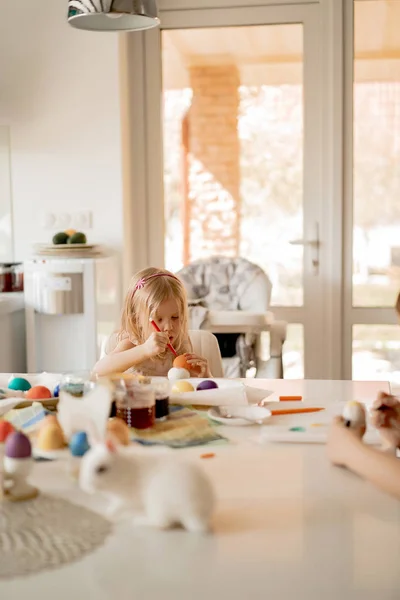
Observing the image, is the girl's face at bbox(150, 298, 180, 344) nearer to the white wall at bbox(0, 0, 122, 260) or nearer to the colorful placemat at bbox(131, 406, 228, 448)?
the colorful placemat at bbox(131, 406, 228, 448)

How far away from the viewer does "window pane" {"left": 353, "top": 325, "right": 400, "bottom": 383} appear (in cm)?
416

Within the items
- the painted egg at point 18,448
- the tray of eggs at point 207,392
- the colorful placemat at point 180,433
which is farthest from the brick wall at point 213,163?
the painted egg at point 18,448

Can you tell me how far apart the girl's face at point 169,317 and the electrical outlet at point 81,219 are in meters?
1.79

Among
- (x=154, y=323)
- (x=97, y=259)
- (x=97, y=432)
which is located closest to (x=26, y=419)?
(x=97, y=432)

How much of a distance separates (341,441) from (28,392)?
74cm

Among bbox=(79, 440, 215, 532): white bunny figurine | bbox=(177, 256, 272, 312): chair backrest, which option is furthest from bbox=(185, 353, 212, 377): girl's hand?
bbox=(177, 256, 272, 312): chair backrest

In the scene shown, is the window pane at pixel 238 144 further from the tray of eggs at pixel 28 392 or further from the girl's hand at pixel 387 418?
the girl's hand at pixel 387 418

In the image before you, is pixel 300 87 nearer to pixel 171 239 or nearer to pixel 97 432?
pixel 171 239

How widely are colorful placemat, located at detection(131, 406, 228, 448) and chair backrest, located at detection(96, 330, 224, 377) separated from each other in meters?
0.78

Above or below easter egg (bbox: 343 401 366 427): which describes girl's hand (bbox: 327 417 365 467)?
below

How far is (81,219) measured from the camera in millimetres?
3982

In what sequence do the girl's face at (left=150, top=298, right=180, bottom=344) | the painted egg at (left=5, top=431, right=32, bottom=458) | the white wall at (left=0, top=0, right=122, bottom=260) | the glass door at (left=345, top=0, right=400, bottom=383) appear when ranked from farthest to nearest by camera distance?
the glass door at (left=345, top=0, right=400, bottom=383), the white wall at (left=0, top=0, right=122, bottom=260), the girl's face at (left=150, top=298, right=180, bottom=344), the painted egg at (left=5, top=431, right=32, bottom=458)

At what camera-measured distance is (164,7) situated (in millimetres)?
4133

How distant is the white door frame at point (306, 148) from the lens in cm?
405
